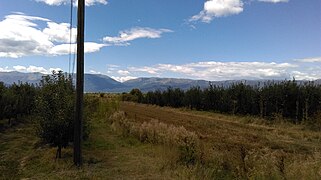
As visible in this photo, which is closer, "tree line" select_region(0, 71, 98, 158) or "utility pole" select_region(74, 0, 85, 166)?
"utility pole" select_region(74, 0, 85, 166)

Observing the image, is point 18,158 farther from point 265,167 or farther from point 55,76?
point 265,167

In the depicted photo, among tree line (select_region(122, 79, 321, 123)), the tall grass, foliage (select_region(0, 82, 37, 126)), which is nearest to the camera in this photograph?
the tall grass

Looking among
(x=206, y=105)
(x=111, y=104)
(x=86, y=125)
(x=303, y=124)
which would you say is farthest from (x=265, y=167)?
(x=206, y=105)

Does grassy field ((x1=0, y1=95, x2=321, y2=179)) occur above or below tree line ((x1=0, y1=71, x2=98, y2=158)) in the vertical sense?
below

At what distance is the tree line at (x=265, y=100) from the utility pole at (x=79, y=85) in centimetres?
2181

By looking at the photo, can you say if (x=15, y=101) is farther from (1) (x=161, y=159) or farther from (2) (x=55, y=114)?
(1) (x=161, y=159)

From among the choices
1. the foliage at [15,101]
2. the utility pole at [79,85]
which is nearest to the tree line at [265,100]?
the foliage at [15,101]

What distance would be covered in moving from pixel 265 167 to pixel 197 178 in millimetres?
1817

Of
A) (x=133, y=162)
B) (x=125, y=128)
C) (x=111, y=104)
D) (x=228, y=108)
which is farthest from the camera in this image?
(x=228, y=108)

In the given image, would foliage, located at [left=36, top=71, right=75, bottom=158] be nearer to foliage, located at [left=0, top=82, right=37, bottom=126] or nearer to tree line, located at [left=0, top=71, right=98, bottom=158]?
tree line, located at [left=0, top=71, right=98, bottom=158]

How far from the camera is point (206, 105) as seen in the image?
49.7 metres

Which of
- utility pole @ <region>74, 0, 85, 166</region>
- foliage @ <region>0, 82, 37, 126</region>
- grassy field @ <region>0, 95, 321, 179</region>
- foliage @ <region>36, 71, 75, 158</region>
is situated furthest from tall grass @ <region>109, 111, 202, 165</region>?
foliage @ <region>0, 82, 37, 126</region>

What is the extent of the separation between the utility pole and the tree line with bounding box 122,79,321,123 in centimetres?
2181

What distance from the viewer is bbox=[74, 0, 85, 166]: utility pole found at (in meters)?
12.9
